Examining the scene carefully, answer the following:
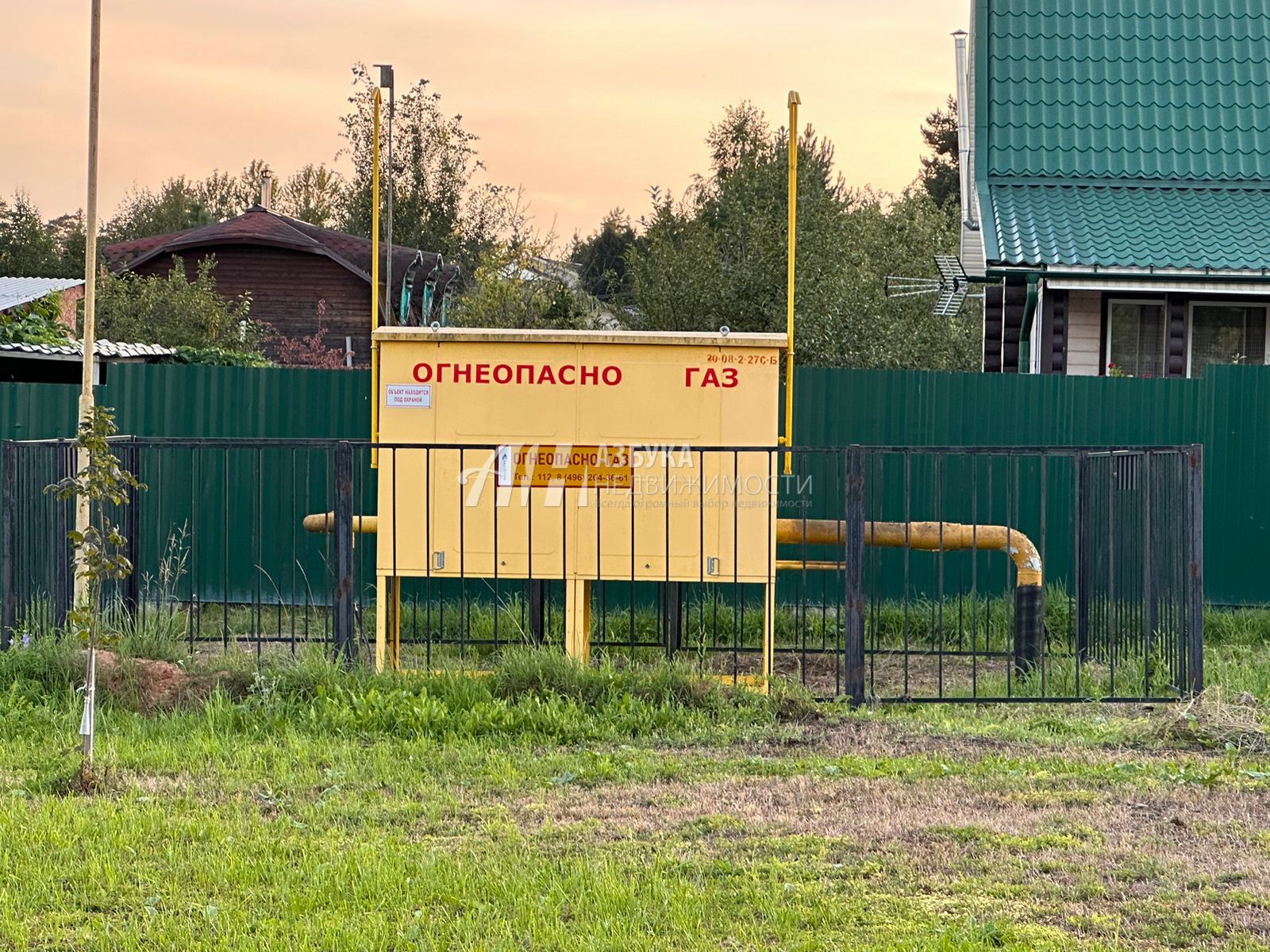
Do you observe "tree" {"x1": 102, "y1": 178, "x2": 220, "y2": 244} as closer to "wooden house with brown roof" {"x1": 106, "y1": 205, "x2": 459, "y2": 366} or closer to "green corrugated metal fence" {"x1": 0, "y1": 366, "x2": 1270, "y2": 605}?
"wooden house with brown roof" {"x1": 106, "y1": 205, "x2": 459, "y2": 366}

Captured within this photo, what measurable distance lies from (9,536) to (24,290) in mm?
15865

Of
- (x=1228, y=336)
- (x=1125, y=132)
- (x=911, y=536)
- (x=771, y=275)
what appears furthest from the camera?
(x=771, y=275)

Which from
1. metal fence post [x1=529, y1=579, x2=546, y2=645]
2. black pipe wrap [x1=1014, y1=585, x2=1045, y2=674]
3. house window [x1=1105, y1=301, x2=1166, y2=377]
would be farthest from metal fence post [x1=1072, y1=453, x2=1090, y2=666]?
house window [x1=1105, y1=301, x2=1166, y2=377]

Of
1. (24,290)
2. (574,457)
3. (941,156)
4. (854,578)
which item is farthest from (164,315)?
(941,156)

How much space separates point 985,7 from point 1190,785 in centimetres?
1358

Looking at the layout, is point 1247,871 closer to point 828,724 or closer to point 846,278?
point 828,724

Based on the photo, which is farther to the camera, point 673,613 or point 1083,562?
point 673,613

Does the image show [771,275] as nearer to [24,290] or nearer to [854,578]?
[24,290]

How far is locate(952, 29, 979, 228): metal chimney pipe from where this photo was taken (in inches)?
733

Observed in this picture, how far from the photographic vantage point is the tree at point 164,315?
30062 millimetres

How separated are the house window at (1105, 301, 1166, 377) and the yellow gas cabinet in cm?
→ 784

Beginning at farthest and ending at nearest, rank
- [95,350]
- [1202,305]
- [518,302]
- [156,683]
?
[518,302]
[95,350]
[1202,305]
[156,683]

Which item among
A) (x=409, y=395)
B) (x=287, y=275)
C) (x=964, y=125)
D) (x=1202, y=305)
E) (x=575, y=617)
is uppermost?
(x=287, y=275)

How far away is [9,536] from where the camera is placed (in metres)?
8.56
